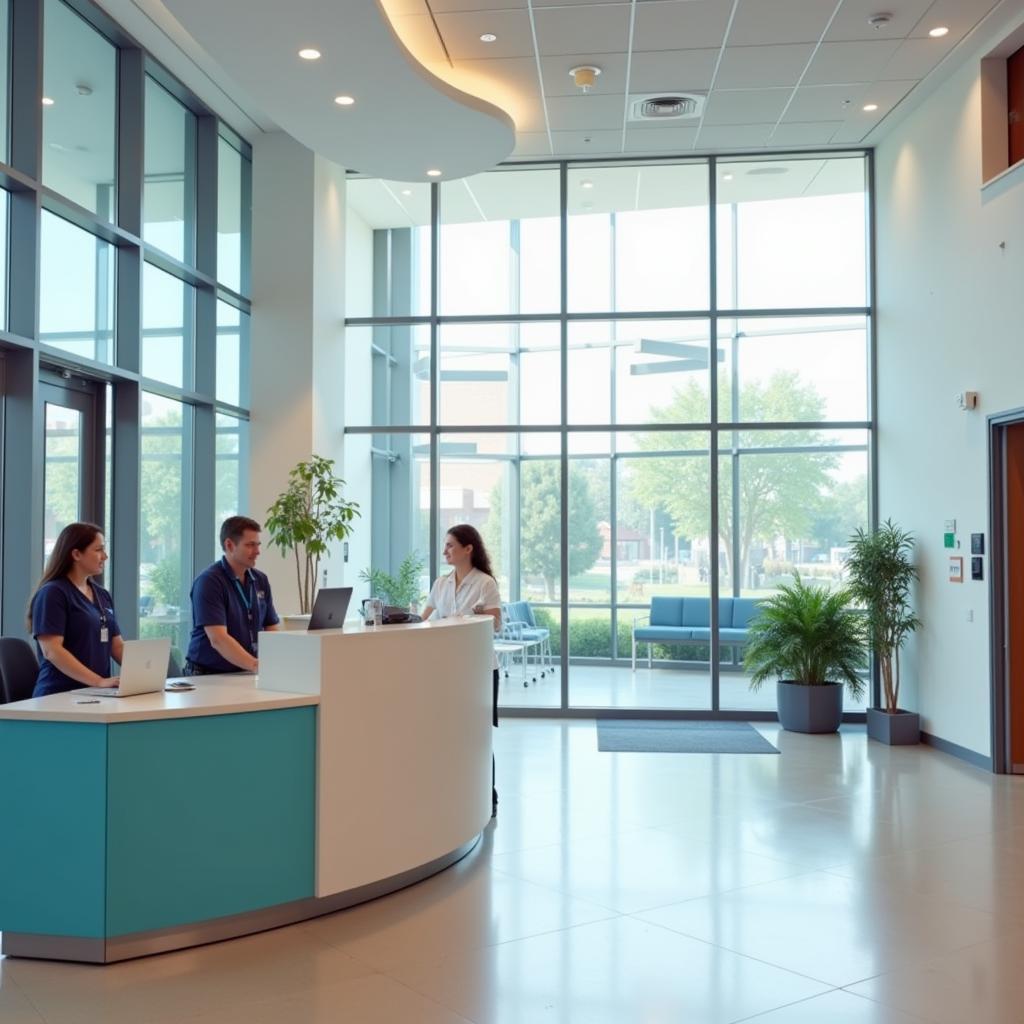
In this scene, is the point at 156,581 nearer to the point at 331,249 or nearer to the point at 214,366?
the point at 214,366

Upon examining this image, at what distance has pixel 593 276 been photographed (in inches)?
379

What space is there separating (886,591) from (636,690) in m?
2.43

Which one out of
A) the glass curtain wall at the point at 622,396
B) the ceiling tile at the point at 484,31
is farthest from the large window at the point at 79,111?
the glass curtain wall at the point at 622,396

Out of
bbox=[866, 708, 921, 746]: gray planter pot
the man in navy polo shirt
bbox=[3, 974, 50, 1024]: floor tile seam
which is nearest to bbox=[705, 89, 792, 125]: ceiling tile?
bbox=[866, 708, 921, 746]: gray planter pot

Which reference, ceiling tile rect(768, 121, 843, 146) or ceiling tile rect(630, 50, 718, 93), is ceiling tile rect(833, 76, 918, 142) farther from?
ceiling tile rect(630, 50, 718, 93)

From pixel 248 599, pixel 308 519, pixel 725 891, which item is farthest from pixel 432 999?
pixel 308 519

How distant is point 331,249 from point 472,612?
15.7ft

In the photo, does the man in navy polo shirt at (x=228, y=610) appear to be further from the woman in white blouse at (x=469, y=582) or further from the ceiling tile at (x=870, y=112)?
the ceiling tile at (x=870, y=112)

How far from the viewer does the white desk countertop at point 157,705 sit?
3.69m

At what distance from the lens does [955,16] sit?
22.1ft

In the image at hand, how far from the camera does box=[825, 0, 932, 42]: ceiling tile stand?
6547 millimetres

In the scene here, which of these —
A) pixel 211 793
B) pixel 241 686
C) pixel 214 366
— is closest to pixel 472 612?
pixel 241 686

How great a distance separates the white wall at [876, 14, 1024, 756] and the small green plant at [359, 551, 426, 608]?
4227mm

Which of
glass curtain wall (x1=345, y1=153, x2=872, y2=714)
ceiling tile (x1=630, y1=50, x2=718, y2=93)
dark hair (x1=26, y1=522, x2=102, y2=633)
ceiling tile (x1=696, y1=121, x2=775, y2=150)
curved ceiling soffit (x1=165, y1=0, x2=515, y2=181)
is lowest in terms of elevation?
dark hair (x1=26, y1=522, x2=102, y2=633)
